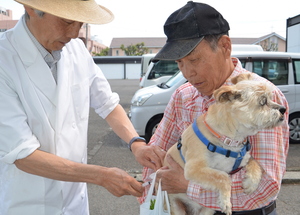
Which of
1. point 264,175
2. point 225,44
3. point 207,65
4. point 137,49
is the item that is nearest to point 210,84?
point 207,65

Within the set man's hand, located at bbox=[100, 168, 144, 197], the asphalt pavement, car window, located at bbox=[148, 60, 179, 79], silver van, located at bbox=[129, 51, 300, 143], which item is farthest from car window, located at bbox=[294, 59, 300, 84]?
man's hand, located at bbox=[100, 168, 144, 197]

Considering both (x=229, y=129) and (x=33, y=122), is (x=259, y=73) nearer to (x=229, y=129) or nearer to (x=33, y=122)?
(x=229, y=129)

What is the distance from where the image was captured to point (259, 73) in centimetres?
761

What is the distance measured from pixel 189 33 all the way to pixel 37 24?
0.89m

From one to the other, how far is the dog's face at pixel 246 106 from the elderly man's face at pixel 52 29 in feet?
2.99

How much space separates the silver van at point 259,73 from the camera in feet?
24.4

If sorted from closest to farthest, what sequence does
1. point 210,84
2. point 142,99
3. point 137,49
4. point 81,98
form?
point 210,84 → point 81,98 → point 142,99 → point 137,49

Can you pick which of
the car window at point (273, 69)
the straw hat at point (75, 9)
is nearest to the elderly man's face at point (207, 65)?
the straw hat at point (75, 9)

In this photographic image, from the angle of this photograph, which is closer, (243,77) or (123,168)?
(243,77)

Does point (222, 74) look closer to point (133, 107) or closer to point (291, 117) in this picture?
point (133, 107)

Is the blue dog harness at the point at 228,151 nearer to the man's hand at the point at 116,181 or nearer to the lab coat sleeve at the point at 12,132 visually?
the man's hand at the point at 116,181

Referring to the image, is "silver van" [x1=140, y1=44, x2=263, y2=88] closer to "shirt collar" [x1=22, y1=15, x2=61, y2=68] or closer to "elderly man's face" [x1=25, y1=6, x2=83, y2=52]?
"shirt collar" [x1=22, y1=15, x2=61, y2=68]

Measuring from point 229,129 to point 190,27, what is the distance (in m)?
0.57

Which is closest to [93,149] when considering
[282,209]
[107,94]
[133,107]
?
[133,107]
